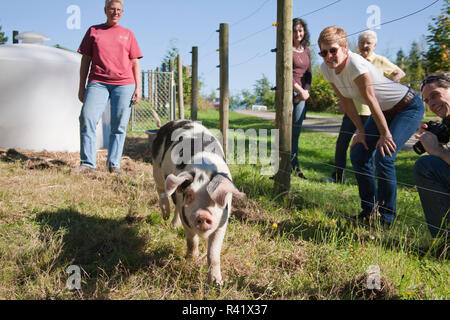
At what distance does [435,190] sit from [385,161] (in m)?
0.54

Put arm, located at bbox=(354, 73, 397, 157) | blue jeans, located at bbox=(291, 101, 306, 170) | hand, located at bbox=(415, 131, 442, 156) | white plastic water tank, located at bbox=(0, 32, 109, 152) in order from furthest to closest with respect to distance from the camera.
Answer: white plastic water tank, located at bbox=(0, 32, 109, 152)
blue jeans, located at bbox=(291, 101, 306, 170)
arm, located at bbox=(354, 73, 397, 157)
hand, located at bbox=(415, 131, 442, 156)

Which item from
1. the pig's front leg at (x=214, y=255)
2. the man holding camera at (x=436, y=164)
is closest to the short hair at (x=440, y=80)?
the man holding camera at (x=436, y=164)

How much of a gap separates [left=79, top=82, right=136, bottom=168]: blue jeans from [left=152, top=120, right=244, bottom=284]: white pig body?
6.78 feet

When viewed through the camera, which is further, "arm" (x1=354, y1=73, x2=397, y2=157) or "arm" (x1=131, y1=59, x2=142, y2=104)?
"arm" (x1=131, y1=59, x2=142, y2=104)

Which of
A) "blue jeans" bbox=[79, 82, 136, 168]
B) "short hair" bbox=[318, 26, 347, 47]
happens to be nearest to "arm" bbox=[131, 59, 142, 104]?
"blue jeans" bbox=[79, 82, 136, 168]

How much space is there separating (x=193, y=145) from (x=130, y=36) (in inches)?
114

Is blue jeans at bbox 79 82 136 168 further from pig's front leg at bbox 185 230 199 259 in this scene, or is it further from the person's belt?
the person's belt

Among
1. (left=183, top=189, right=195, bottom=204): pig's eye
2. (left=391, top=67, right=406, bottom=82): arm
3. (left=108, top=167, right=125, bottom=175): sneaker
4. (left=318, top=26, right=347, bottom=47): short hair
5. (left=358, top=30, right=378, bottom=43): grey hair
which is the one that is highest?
(left=358, top=30, right=378, bottom=43): grey hair

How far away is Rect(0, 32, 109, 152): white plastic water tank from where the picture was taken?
684 centimetres

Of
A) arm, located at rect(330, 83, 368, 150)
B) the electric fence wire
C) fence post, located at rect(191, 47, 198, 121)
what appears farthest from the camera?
fence post, located at rect(191, 47, 198, 121)
